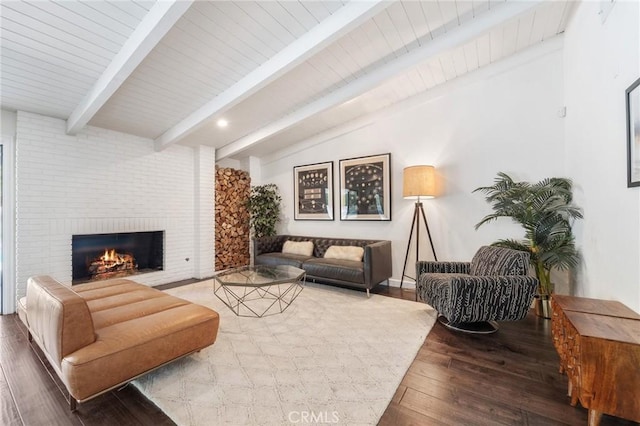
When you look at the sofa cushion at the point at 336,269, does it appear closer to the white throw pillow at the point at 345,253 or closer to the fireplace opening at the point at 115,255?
the white throw pillow at the point at 345,253

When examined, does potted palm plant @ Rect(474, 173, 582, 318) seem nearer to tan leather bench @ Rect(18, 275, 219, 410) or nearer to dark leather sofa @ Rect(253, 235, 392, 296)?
dark leather sofa @ Rect(253, 235, 392, 296)

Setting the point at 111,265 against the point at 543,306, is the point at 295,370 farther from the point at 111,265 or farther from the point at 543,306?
the point at 111,265

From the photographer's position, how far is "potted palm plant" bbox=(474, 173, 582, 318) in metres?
2.70

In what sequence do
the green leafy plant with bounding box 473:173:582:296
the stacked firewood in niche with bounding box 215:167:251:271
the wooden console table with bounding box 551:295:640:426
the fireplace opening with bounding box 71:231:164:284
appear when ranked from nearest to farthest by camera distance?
the wooden console table with bounding box 551:295:640:426 → the green leafy plant with bounding box 473:173:582:296 → the fireplace opening with bounding box 71:231:164:284 → the stacked firewood in niche with bounding box 215:167:251:271

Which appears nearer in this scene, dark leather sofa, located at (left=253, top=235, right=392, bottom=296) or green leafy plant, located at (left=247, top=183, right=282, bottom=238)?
dark leather sofa, located at (left=253, top=235, right=392, bottom=296)

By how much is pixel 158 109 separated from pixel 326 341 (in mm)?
3412

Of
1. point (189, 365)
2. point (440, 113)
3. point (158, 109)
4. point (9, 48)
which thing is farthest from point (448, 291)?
point (9, 48)

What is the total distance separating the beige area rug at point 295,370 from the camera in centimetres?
151

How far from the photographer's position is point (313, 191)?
501 centimetres

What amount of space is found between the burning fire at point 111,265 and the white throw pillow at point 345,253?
309 centimetres

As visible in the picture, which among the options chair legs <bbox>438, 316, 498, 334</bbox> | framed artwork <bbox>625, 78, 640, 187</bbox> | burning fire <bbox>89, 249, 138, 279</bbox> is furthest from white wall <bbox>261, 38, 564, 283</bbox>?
burning fire <bbox>89, 249, 138, 279</bbox>

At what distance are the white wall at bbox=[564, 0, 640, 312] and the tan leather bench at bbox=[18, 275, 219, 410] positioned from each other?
2.87m

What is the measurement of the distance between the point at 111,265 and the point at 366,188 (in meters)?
4.10

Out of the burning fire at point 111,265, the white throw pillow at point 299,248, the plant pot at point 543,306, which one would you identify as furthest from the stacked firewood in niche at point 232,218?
the plant pot at point 543,306
